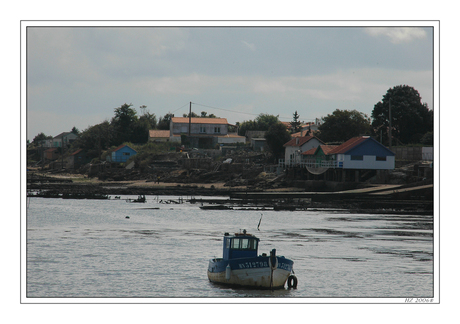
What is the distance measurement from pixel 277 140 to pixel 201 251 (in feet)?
234

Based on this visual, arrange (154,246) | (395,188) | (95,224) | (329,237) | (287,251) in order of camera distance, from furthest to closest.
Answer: (395,188), (95,224), (329,237), (154,246), (287,251)

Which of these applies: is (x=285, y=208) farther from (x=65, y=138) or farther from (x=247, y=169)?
(x=65, y=138)

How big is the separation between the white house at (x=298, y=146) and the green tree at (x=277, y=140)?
660cm

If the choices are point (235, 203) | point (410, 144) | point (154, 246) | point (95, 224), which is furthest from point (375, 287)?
point (410, 144)

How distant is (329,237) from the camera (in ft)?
135

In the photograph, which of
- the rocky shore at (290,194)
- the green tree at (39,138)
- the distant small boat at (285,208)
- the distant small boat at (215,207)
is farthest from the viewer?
the green tree at (39,138)

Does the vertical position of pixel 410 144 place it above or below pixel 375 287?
above

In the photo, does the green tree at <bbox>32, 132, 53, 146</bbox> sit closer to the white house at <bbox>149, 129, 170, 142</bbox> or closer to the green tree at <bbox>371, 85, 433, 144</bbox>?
the white house at <bbox>149, 129, 170, 142</bbox>

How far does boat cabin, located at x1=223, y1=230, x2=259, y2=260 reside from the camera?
991 inches

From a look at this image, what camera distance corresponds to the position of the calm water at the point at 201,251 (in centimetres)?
2564

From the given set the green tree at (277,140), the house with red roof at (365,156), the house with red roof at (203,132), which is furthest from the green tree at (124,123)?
the house with red roof at (365,156)

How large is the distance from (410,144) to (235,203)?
136 ft

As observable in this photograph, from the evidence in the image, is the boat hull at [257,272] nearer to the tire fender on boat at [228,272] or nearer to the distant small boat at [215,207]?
the tire fender on boat at [228,272]

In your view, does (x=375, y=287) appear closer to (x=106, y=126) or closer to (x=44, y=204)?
(x=44, y=204)
